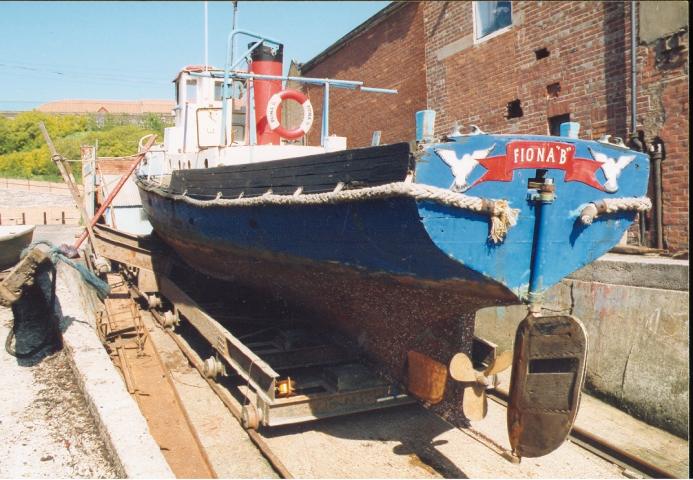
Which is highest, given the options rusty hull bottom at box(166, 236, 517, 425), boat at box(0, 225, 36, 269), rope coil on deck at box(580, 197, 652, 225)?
rope coil on deck at box(580, 197, 652, 225)

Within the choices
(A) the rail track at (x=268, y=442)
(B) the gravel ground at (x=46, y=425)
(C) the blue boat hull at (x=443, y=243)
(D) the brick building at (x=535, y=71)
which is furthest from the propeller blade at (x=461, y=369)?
(D) the brick building at (x=535, y=71)

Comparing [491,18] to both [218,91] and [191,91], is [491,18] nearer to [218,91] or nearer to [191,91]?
[218,91]

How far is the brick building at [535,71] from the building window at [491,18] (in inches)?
0.7

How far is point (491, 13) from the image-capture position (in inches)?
359

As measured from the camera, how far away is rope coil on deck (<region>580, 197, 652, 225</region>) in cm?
350

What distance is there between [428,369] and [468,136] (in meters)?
1.70

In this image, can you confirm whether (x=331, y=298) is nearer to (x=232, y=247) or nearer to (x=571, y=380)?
(x=232, y=247)

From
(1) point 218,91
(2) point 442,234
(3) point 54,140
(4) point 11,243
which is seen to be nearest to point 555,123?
(1) point 218,91

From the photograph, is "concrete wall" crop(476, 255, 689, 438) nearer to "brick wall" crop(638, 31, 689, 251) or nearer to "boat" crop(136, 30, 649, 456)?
"brick wall" crop(638, 31, 689, 251)

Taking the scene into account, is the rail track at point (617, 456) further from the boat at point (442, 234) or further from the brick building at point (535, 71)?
the brick building at point (535, 71)

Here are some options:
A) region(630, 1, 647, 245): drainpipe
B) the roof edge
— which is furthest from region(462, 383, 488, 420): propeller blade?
the roof edge

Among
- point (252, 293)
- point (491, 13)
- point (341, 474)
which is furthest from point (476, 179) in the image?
point (491, 13)

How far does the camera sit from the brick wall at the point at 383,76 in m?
11.0

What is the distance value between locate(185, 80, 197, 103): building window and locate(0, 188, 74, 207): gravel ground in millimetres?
18869
